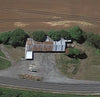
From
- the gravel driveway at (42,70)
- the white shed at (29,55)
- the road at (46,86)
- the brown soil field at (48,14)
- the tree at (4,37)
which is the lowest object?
the road at (46,86)

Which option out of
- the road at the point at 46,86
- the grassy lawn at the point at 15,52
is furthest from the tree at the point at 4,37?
the road at the point at 46,86

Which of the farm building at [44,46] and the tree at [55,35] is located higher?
the tree at [55,35]

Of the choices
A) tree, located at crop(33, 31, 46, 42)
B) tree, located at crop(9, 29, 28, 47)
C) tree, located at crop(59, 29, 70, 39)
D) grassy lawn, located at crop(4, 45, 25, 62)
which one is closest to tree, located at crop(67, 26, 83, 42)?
tree, located at crop(59, 29, 70, 39)

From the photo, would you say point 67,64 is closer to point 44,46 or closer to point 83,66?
point 83,66

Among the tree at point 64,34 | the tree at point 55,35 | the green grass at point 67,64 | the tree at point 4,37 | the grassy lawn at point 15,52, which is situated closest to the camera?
the tree at point 4,37

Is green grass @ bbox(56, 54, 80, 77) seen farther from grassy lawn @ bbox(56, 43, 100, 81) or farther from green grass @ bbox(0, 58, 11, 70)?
green grass @ bbox(0, 58, 11, 70)

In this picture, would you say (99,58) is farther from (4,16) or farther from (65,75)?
(4,16)

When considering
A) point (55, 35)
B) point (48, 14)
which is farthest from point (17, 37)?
point (48, 14)

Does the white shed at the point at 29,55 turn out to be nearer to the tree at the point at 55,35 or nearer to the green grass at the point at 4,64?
the green grass at the point at 4,64

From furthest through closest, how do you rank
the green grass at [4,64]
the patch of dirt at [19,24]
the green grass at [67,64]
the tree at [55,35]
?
the patch of dirt at [19,24] < the green grass at [67,64] < the tree at [55,35] < the green grass at [4,64]
